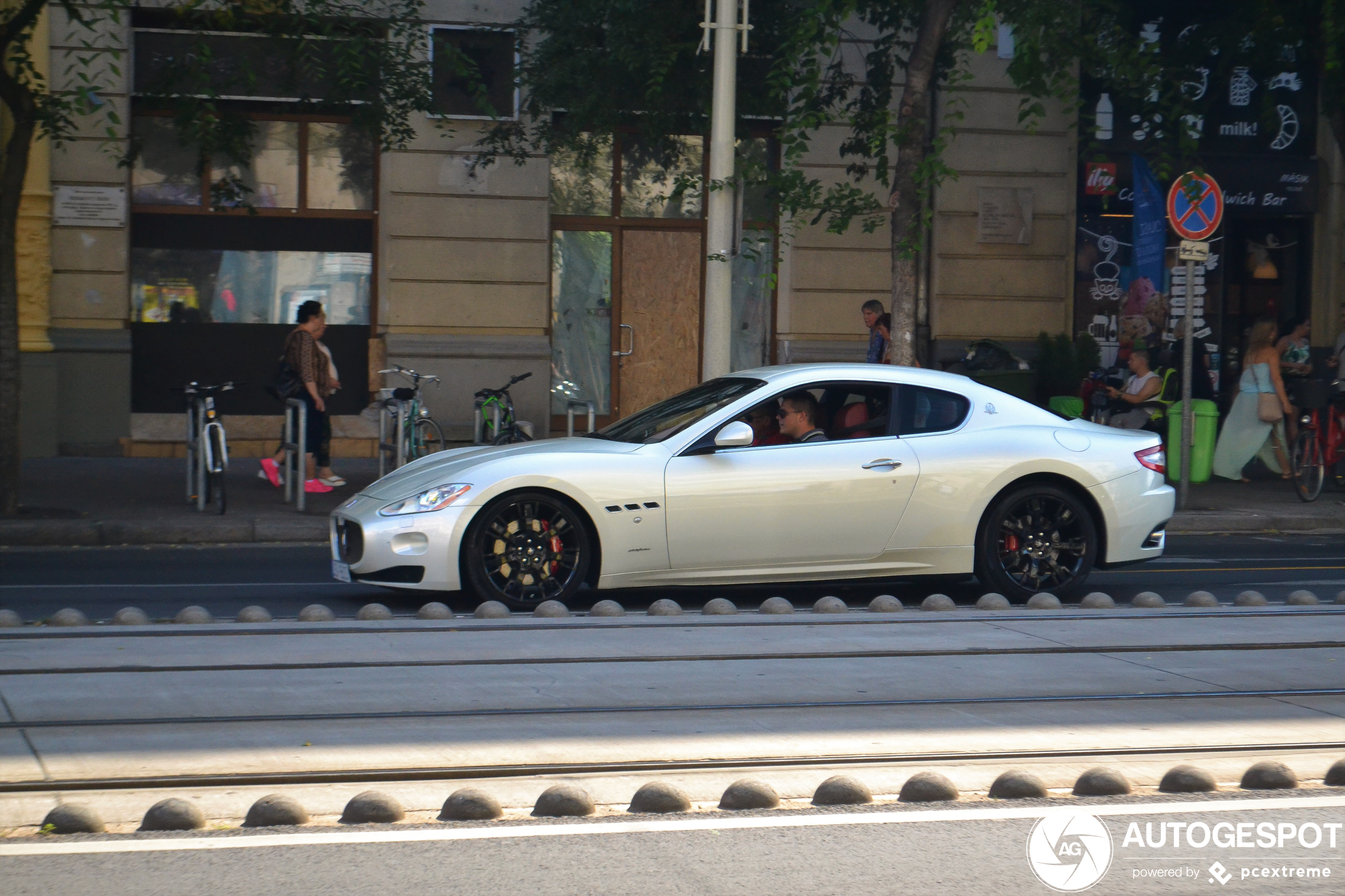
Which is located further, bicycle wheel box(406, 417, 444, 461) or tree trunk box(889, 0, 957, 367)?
bicycle wheel box(406, 417, 444, 461)

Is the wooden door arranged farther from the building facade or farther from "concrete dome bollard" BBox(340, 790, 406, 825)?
"concrete dome bollard" BBox(340, 790, 406, 825)

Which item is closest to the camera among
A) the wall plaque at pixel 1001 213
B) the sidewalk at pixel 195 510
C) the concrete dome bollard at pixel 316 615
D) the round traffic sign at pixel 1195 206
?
the concrete dome bollard at pixel 316 615

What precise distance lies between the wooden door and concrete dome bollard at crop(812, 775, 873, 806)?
1395 centimetres

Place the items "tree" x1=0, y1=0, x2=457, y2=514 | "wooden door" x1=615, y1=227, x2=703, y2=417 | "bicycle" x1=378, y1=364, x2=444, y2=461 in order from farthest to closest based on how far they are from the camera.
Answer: "wooden door" x1=615, y1=227, x2=703, y2=417 → "bicycle" x1=378, y1=364, x2=444, y2=461 → "tree" x1=0, y1=0, x2=457, y2=514

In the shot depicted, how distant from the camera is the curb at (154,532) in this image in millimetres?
11547

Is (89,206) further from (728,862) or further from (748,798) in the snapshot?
(728,862)

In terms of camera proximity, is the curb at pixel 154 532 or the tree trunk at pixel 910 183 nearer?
the curb at pixel 154 532

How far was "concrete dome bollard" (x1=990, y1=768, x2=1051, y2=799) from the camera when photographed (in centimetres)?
460

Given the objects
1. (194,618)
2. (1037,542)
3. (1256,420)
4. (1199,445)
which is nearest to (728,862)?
(194,618)

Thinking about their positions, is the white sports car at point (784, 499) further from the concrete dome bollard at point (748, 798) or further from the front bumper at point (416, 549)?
the concrete dome bollard at point (748, 798)

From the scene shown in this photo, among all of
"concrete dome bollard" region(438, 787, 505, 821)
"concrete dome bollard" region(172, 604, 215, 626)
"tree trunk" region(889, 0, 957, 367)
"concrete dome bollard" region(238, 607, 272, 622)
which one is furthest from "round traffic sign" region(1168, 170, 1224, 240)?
"concrete dome bollard" region(438, 787, 505, 821)

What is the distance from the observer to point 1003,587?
28.1 ft

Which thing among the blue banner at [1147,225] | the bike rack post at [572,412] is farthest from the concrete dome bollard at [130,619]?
the blue banner at [1147,225]

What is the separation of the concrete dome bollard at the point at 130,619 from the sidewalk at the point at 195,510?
4536 millimetres
